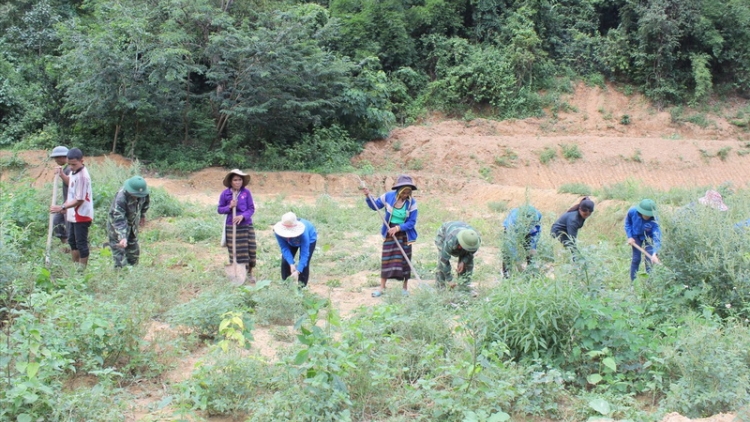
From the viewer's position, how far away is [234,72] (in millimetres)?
16766

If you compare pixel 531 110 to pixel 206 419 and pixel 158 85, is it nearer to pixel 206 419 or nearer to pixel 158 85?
pixel 158 85

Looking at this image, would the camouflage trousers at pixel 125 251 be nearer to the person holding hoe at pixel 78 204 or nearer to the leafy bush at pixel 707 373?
the person holding hoe at pixel 78 204

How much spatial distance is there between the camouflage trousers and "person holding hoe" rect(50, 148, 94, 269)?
29 centimetres

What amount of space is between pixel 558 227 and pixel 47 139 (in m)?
14.7

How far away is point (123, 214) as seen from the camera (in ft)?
22.2

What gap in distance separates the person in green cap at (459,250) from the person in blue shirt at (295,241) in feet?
4.55

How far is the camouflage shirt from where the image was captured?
675 cm

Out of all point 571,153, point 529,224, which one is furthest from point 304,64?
point 529,224

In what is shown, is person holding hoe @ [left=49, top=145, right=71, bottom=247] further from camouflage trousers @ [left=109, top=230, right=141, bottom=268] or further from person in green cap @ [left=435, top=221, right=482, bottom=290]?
person in green cap @ [left=435, top=221, right=482, bottom=290]

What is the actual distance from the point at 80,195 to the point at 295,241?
7.72 ft

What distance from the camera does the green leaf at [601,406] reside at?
4000 millimetres

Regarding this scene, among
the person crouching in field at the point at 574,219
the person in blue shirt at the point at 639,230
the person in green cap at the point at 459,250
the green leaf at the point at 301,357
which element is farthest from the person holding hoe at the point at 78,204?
the person in blue shirt at the point at 639,230

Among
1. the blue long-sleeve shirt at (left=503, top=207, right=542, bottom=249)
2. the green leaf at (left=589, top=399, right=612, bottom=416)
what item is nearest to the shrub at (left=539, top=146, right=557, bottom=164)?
the blue long-sleeve shirt at (left=503, top=207, right=542, bottom=249)

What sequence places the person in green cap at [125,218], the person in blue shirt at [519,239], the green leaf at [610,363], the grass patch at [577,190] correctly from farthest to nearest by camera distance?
the grass patch at [577,190] → the person in green cap at [125,218] → the person in blue shirt at [519,239] → the green leaf at [610,363]
